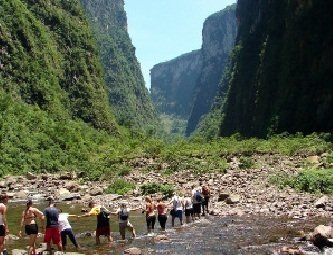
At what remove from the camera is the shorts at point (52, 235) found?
54.5ft

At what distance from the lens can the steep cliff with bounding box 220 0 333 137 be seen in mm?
68062

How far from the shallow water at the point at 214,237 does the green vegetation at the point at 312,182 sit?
6.45m

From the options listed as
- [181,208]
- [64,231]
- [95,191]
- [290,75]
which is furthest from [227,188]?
[290,75]

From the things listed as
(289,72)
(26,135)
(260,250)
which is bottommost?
(260,250)

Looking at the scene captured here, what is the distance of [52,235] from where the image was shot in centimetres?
1666

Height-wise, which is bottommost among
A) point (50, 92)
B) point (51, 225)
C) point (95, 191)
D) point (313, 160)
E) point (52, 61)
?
point (95, 191)

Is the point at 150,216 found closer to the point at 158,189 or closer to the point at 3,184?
the point at 158,189

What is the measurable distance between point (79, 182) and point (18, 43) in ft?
164

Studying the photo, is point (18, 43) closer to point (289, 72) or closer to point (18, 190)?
point (289, 72)

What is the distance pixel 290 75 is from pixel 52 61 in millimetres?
45318

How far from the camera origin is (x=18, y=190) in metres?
40.5

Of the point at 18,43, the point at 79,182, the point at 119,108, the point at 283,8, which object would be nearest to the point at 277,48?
the point at 283,8

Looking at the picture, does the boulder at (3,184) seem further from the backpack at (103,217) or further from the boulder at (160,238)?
the boulder at (160,238)

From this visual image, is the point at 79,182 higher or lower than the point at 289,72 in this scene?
lower
